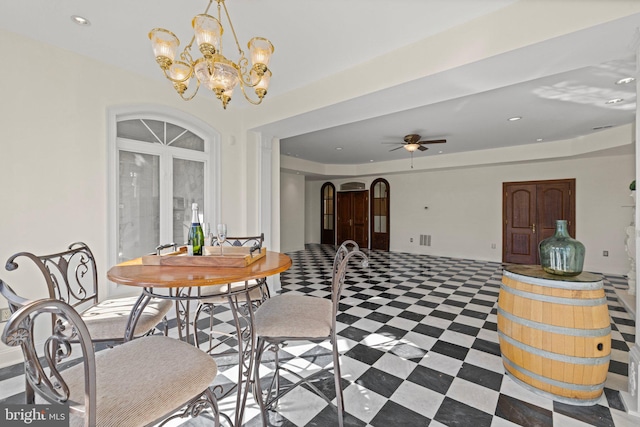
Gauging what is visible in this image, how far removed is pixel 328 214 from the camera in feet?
32.4

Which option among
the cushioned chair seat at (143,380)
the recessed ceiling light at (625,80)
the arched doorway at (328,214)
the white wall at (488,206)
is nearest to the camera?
the cushioned chair seat at (143,380)

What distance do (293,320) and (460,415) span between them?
3.87ft

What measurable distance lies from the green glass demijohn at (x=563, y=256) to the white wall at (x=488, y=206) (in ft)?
13.8

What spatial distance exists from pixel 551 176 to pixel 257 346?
7.34 m

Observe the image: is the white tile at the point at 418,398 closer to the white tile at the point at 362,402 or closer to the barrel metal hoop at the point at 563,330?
the white tile at the point at 362,402

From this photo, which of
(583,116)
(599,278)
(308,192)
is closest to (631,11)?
(599,278)

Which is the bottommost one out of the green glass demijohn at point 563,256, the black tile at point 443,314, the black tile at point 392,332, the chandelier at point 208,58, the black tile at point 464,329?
the black tile at point 392,332

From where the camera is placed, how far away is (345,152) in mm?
6633

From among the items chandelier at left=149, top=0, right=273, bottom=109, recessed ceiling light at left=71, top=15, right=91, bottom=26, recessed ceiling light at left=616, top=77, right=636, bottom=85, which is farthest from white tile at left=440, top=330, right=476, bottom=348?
recessed ceiling light at left=71, top=15, right=91, bottom=26

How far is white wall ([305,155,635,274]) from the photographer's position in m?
5.35

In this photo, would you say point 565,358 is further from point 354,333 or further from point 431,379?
point 354,333

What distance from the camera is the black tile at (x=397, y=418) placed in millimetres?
1545

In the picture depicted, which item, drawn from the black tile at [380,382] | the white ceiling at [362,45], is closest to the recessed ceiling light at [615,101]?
the white ceiling at [362,45]

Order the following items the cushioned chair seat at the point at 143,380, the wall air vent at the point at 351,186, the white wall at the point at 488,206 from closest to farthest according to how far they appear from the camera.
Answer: the cushioned chair seat at the point at 143,380
the white wall at the point at 488,206
the wall air vent at the point at 351,186
